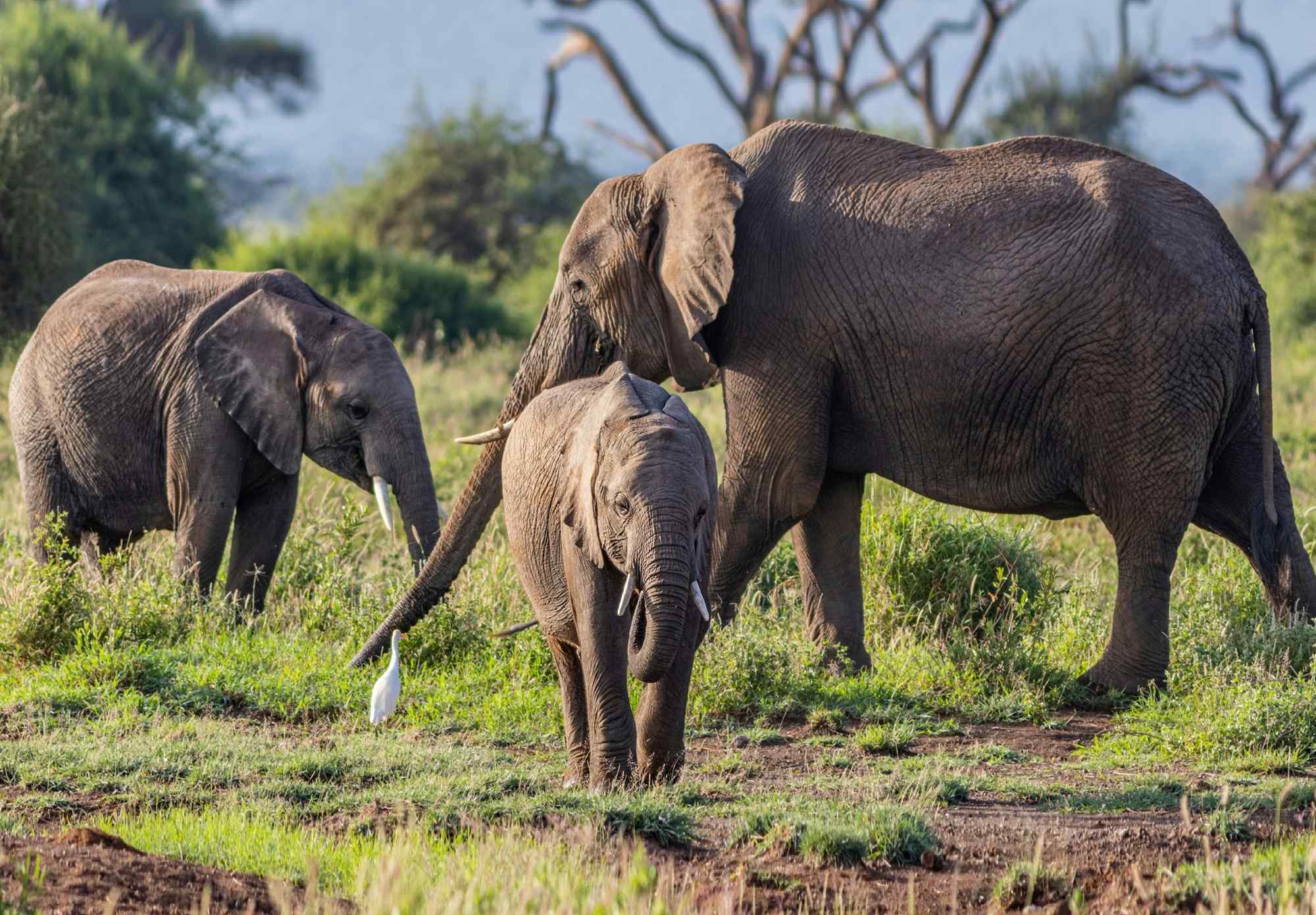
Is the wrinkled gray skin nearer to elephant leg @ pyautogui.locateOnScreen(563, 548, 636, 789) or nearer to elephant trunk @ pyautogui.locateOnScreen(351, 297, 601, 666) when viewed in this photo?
elephant trunk @ pyautogui.locateOnScreen(351, 297, 601, 666)

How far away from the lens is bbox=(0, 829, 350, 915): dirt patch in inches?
161

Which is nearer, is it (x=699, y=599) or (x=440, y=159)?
(x=699, y=599)

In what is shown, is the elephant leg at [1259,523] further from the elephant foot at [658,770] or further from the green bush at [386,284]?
the green bush at [386,284]

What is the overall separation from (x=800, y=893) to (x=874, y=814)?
610 millimetres

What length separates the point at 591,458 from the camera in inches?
205

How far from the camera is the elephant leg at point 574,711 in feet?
18.9

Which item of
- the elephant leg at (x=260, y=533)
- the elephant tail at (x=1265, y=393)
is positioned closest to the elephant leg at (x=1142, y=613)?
the elephant tail at (x=1265, y=393)

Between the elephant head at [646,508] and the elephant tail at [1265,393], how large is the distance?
8.76 ft

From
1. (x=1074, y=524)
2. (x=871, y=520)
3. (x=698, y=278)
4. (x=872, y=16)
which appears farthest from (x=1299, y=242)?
(x=698, y=278)

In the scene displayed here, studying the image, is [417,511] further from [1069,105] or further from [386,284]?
[1069,105]

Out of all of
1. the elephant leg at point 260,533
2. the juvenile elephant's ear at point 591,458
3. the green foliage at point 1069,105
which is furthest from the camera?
the green foliage at point 1069,105

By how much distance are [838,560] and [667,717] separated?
8.12ft

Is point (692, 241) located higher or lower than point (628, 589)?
higher

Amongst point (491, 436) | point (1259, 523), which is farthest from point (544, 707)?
point (1259, 523)
